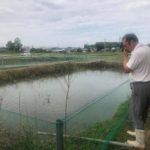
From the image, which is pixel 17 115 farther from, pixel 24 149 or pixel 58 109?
pixel 58 109

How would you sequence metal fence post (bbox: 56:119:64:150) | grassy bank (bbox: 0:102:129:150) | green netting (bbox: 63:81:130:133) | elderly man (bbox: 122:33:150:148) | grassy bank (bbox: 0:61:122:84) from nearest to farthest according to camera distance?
metal fence post (bbox: 56:119:64:150)
elderly man (bbox: 122:33:150:148)
grassy bank (bbox: 0:102:129:150)
green netting (bbox: 63:81:130:133)
grassy bank (bbox: 0:61:122:84)

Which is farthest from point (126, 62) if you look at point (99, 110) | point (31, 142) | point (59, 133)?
point (99, 110)

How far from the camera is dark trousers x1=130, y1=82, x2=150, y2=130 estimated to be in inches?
181

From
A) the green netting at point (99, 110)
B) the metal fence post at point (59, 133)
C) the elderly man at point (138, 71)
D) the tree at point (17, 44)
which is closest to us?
the metal fence post at point (59, 133)

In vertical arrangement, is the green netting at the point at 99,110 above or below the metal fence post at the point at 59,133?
below

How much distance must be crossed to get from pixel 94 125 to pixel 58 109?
439 cm

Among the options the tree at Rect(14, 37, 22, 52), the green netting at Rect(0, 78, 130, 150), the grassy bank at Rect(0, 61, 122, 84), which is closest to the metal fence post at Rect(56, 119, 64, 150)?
the green netting at Rect(0, 78, 130, 150)

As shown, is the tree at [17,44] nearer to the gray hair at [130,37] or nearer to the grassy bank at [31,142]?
the grassy bank at [31,142]

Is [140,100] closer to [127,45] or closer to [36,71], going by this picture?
[127,45]

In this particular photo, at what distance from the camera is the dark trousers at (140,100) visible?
4.61 meters

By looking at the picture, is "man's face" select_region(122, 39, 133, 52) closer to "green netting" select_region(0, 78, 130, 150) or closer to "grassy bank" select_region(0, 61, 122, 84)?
"green netting" select_region(0, 78, 130, 150)

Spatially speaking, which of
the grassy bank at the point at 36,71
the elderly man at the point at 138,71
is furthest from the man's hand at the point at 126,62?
the grassy bank at the point at 36,71

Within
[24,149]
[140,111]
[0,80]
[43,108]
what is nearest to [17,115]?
[24,149]

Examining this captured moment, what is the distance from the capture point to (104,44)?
83.5 metres
